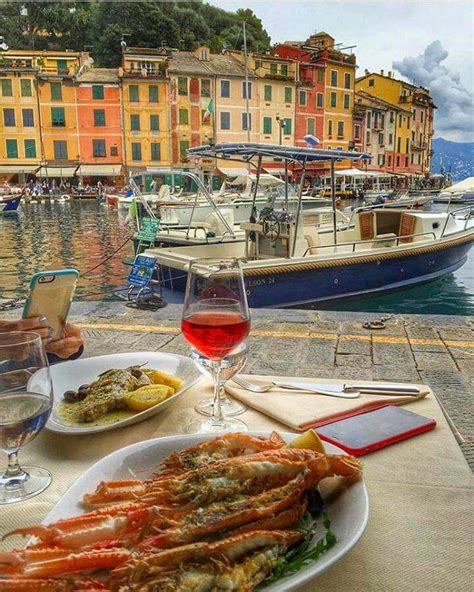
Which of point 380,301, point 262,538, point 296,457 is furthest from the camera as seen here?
point 380,301

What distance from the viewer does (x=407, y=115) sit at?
6312cm

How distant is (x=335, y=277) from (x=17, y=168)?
4398 cm

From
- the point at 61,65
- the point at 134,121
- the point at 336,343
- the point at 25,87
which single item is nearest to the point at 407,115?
the point at 134,121

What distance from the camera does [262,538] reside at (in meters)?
0.71

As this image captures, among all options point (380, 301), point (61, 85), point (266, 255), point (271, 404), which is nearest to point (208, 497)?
point (271, 404)

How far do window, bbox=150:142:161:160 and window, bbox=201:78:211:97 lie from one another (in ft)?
18.2

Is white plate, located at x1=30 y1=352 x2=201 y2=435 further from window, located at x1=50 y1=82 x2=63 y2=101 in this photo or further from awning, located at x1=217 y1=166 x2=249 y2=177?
window, located at x1=50 y1=82 x2=63 y2=101

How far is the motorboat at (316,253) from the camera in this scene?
9.20 m

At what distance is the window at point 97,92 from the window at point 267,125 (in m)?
13.8

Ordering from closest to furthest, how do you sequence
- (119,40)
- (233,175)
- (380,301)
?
(380,301), (233,175), (119,40)

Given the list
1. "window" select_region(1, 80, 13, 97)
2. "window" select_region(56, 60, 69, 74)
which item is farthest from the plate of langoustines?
"window" select_region(56, 60, 69, 74)

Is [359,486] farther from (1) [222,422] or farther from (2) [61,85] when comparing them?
(2) [61,85]

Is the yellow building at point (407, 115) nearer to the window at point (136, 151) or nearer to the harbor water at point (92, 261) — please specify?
the window at point (136, 151)

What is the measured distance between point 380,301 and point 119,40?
55.2 meters
